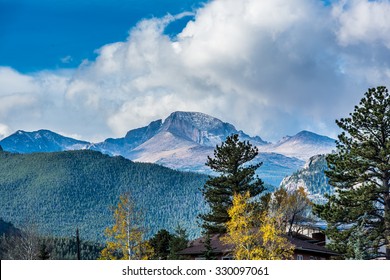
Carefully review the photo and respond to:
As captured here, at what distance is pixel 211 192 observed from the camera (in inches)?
2175

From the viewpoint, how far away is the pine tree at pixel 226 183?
53.8m

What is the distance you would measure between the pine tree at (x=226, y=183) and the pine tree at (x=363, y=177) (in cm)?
1609

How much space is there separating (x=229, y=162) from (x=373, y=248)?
23.2 metres

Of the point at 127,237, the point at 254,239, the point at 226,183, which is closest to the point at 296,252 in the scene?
the point at 254,239

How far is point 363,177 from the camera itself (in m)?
36.8

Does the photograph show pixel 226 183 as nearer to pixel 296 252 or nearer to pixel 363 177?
pixel 296 252

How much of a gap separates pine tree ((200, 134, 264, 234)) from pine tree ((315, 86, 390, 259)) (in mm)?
16087

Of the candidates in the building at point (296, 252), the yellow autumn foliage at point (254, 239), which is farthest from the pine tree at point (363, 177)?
the building at point (296, 252)

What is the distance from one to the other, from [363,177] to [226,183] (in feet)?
64.4

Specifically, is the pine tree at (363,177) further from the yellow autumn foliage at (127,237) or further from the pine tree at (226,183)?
the pine tree at (226,183)

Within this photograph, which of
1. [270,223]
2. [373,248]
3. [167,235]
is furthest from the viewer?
[167,235]
